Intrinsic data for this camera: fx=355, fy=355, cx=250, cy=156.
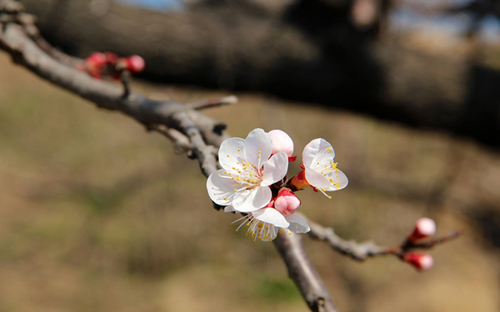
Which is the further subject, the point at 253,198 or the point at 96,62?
the point at 96,62

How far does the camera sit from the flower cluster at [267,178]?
0.44 meters

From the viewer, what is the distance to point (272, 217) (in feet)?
1.37

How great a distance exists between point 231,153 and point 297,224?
132 mm

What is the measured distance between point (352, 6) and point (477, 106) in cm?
93

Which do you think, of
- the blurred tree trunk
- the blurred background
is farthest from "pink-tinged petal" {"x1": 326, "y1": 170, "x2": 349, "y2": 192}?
the blurred tree trunk

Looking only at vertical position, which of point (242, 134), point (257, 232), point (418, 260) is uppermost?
point (257, 232)

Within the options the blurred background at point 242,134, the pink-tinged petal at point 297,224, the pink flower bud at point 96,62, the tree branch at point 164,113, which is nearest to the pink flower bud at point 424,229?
the tree branch at point 164,113

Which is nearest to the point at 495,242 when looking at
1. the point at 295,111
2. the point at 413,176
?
the point at 413,176

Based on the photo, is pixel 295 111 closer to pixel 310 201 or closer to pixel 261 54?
pixel 310 201

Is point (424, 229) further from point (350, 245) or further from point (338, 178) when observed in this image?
point (338, 178)

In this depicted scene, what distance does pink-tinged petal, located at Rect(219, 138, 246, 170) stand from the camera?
476mm

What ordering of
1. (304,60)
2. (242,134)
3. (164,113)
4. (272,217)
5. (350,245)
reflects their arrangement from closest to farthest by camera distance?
(272,217)
(164,113)
(350,245)
(304,60)
(242,134)

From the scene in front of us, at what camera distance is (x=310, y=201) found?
381cm

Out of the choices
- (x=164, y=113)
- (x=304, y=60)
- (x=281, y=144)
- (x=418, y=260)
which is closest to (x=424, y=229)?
(x=418, y=260)
